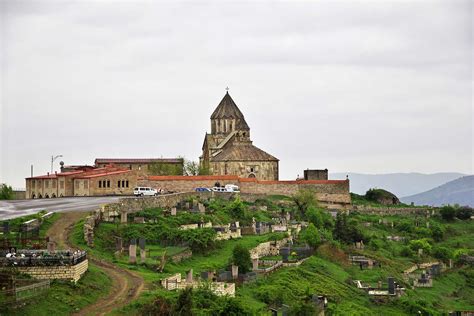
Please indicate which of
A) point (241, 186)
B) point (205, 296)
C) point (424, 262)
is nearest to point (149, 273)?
point (205, 296)

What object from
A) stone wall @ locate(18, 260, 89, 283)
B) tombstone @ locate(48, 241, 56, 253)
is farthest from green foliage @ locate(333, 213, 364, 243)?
stone wall @ locate(18, 260, 89, 283)

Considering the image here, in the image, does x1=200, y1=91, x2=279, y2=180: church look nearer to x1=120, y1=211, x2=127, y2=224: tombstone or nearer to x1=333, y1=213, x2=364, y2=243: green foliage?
x1=333, y1=213, x2=364, y2=243: green foliage

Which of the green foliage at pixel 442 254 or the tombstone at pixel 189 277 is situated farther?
the green foliage at pixel 442 254

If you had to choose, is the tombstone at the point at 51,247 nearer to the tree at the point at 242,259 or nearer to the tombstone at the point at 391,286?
the tree at the point at 242,259

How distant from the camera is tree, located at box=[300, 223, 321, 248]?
55.2m

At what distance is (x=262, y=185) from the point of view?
75.4 m

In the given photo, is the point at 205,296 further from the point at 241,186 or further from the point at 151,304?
the point at 241,186

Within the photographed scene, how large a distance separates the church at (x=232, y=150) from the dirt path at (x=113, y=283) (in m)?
35.3

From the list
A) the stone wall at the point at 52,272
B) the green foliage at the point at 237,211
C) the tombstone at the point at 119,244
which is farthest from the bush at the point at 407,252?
the stone wall at the point at 52,272

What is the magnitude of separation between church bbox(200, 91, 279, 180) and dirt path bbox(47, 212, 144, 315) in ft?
116

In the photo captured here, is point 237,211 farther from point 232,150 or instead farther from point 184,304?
point 184,304

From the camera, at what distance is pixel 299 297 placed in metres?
42.2

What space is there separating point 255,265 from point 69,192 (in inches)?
849

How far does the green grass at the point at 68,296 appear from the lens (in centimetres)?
3083
